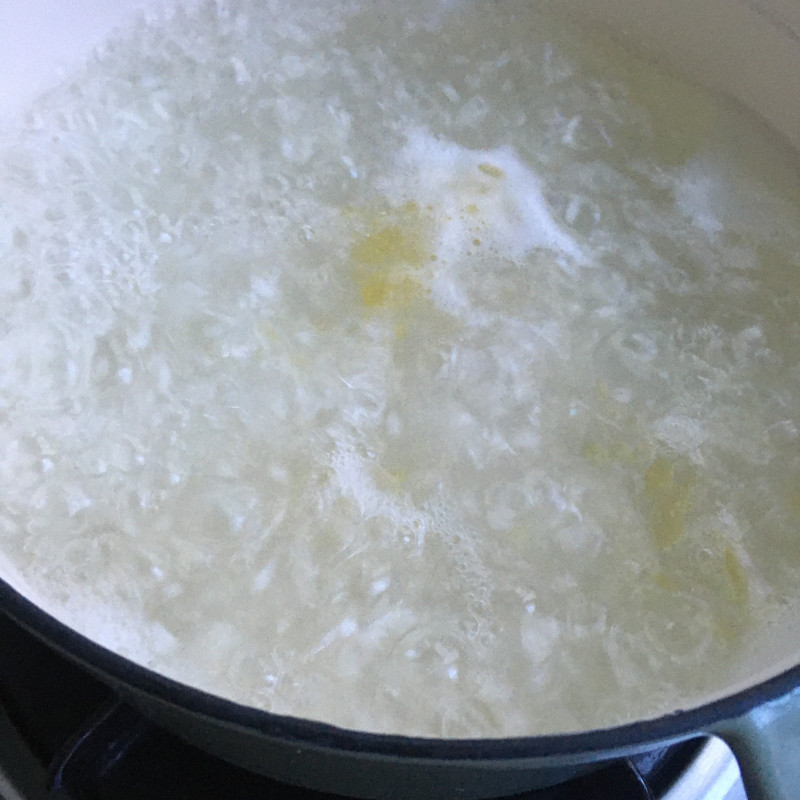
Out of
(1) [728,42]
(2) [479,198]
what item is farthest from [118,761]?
(1) [728,42]

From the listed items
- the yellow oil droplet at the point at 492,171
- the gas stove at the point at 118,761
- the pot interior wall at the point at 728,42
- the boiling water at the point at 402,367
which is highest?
the pot interior wall at the point at 728,42

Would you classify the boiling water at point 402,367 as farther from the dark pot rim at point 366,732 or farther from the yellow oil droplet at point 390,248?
the dark pot rim at point 366,732

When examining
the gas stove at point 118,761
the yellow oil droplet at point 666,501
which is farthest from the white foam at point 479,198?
the gas stove at point 118,761

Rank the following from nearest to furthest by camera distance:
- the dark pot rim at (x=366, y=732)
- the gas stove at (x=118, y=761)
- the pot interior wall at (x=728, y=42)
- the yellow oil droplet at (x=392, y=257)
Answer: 1. the dark pot rim at (x=366, y=732)
2. the gas stove at (x=118, y=761)
3. the yellow oil droplet at (x=392, y=257)
4. the pot interior wall at (x=728, y=42)

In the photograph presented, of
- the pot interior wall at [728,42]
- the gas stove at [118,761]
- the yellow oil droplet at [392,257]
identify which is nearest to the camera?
the gas stove at [118,761]

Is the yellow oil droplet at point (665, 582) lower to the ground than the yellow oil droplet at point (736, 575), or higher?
lower

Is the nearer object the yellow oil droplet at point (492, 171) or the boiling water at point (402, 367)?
the boiling water at point (402, 367)

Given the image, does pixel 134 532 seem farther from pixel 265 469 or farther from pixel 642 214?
pixel 642 214

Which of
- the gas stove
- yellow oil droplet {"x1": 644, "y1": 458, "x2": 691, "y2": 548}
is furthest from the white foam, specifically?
the gas stove
